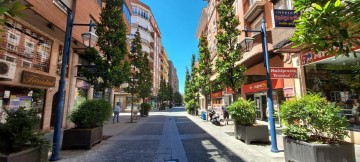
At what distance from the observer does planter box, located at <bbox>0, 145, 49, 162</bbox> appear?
3.80 metres

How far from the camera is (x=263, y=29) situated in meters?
7.72

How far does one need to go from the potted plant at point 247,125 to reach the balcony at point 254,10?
8.95 m

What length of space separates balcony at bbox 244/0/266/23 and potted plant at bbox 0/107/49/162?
14.7 meters

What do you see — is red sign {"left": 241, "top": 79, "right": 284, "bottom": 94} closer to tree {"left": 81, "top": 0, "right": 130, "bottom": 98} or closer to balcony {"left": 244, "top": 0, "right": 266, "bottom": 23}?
balcony {"left": 244, "top": 0, "right": 266, "bottom": 23}

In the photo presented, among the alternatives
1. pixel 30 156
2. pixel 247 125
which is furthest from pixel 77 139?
pixel 247 125

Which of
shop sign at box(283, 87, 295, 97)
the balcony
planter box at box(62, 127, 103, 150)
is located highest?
the balcony

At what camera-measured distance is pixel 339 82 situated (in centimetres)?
878

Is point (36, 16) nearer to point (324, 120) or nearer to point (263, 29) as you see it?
point (263, 29)

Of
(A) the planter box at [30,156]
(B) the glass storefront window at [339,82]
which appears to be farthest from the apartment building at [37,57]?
(B) the glass storefront window at [339,82]

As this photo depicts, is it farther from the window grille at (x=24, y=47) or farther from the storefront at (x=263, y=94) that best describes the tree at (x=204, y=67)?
the window grille at (x=24, y=47)

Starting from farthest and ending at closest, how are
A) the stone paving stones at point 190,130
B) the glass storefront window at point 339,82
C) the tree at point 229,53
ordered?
1. the stone paving stones at point 190,130
2. the tree at point 229,53
3. the glass storefront window at point 339,82

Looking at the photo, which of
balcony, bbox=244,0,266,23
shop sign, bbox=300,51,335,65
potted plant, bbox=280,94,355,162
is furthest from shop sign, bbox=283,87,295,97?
balcony, bbox=244,0,266,23

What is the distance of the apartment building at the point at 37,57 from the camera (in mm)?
9432

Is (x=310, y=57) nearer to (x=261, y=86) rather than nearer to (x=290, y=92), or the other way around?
(x=290, y=92)
